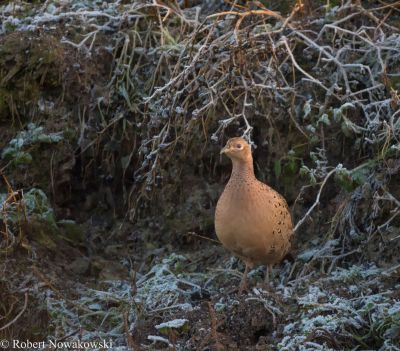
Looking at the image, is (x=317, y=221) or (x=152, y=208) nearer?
(x=317, y=221)

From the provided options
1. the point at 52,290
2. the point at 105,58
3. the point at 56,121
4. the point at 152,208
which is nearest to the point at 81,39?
the point at 105,58

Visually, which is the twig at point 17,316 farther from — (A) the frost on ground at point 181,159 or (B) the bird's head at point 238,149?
(B) the bird's head at point 238,149

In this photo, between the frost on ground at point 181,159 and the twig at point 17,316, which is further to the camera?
the frost on ground at point 181,159

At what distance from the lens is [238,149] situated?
18.0ft

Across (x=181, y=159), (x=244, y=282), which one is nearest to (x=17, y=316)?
(x=244, y=282)

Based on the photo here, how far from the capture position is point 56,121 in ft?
22.0

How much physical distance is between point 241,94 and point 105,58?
48.2 inches

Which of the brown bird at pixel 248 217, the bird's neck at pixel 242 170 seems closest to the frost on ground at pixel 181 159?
the brown bird at pixel 248 217

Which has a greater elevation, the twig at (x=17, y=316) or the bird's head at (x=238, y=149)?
the bird's head at (x=238, y=149)

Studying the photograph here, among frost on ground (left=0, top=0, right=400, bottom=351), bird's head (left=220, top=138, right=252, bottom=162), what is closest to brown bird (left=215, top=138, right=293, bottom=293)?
bird's head (left=220, top=138, right=252, bottom=162)

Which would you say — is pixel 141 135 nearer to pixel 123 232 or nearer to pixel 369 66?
pixel 123 232

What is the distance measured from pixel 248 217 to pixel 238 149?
41cm

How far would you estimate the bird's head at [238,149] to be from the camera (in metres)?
5.47

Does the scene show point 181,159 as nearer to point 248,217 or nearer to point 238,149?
point 238,149
